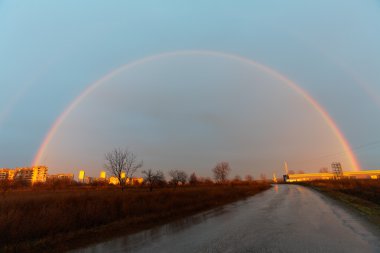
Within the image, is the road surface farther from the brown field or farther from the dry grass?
the dry grass

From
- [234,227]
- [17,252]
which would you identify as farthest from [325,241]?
[17,252]

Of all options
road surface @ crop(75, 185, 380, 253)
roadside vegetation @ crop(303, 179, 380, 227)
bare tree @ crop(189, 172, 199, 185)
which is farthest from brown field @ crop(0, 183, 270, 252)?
bare tree @ crop(189, 172, 199, 185)

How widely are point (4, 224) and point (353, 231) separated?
1433 cm

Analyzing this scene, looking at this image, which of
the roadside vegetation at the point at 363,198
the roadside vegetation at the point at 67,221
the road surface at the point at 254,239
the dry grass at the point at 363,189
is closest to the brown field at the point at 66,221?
the roadside vegetation at the point at 67,221

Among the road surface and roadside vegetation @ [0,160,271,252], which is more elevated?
roadside vegetation @ [0,160,271,252]

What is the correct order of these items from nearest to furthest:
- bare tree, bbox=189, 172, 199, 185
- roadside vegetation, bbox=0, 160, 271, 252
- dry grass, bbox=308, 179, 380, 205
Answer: roadside vegetation, bbox=0, 160, 271, 252
dry grass, bbox=308, 179, 380, 205
bare tree, bbox=189, 172, 199, 185

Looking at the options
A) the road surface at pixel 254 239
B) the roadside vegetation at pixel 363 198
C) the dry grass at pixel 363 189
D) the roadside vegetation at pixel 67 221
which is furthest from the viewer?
the dry grass at pixel 363 189

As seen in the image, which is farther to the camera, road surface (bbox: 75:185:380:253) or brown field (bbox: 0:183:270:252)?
brown field (bbox: 0:183:270:252)

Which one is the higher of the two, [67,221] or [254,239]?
[67,221]

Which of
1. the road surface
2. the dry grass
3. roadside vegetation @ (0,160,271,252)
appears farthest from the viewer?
the dry grass

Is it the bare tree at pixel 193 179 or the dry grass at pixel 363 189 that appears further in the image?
the bare tree at pixel 193 179

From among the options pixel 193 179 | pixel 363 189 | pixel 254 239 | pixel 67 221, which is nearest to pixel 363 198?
pixel 363 189

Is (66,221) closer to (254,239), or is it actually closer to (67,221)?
(67,221)

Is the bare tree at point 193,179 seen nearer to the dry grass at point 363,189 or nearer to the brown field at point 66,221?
the dry grass at point 363,189
